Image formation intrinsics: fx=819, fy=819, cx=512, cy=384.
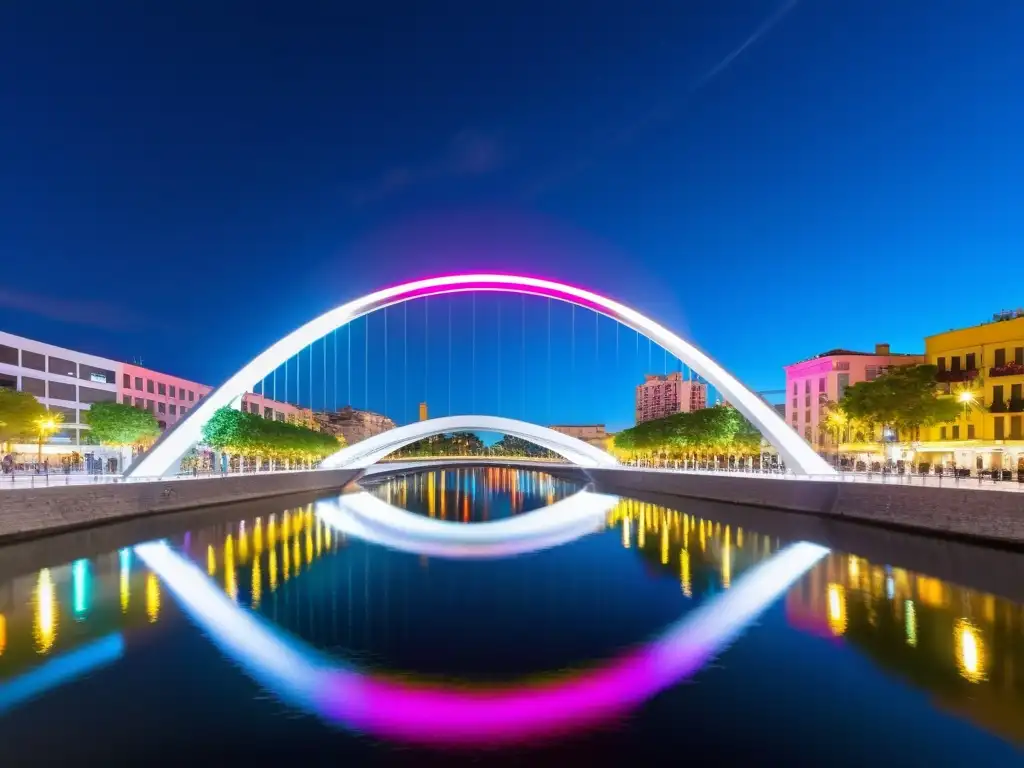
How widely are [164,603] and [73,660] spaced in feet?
14.3

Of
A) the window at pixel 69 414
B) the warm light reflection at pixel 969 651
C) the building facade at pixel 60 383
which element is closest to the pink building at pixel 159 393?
the building facade at pixel 60 383

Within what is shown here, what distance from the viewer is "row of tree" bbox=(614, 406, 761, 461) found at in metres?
61.9

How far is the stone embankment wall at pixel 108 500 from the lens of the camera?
2289 cm

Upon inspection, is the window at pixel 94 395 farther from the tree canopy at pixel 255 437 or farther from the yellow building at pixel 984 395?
the yellow building at pixel 984 395

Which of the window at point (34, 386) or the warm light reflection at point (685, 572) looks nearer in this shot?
the warm light reflection at point (685, 572)

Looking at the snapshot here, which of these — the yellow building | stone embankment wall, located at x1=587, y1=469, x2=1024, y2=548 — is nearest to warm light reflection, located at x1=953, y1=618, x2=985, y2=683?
stone embankment wall, located at x1=587, y1=469, x2=1024, y2=548

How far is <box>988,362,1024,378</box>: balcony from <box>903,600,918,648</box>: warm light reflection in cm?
3153

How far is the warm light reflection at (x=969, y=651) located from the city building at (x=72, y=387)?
42800 millimetres

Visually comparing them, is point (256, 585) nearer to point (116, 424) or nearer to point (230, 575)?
point (230, 575)

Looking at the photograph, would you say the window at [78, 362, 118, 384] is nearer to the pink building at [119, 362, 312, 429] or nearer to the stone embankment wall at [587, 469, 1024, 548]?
the pink building at [119, 362, 312, 429]

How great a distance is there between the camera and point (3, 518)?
72.3ft

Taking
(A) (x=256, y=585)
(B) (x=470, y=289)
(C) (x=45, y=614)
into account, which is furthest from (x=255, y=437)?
(C) (x=45, y=614)

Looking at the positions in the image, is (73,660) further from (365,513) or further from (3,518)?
(365,513)

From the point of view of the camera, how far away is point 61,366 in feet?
211
